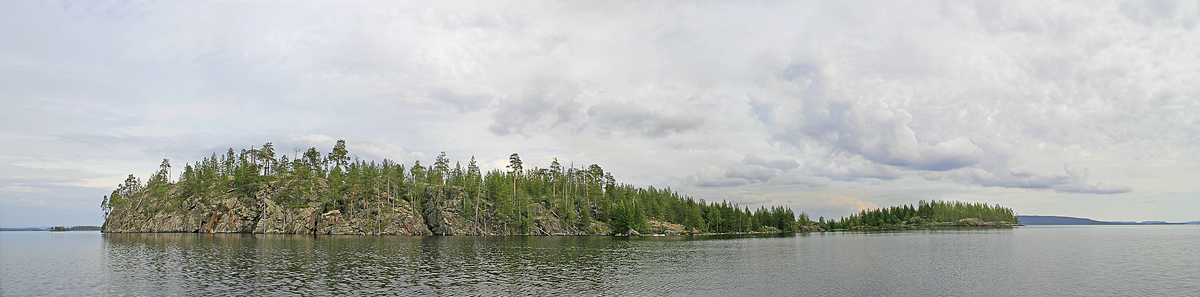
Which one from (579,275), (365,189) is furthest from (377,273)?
(365,189)

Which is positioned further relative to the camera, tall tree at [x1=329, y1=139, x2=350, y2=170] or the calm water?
tall tree at [x1=329, y1=139, x2=350, y2=170]

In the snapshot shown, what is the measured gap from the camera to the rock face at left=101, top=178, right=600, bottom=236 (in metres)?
156

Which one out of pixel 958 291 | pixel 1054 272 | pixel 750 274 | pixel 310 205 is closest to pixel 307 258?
pixel 750 274

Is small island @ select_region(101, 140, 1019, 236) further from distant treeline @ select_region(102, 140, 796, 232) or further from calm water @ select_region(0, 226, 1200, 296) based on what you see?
calm water @ select_region(0, 226, 1200, 296)

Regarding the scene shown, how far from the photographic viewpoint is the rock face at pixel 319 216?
156m

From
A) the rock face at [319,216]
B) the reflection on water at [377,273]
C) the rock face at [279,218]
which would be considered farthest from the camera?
the rock face at [319,216]

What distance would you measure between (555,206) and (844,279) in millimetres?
141460

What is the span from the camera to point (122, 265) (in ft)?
188

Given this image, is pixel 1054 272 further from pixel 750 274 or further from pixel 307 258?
pixel 307 258

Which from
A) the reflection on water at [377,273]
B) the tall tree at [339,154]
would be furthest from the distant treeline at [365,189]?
the reflection on water at [377,273]

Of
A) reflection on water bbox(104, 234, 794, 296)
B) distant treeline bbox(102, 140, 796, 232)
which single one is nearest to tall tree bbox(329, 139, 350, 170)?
distant treeline bbox(102, 140, 796, 232)

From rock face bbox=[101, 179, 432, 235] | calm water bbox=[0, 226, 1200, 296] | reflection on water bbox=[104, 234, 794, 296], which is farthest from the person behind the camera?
rock face bbox=[101, 179, 432, 235]

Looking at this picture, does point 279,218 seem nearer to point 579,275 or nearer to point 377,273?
→ point 377,273

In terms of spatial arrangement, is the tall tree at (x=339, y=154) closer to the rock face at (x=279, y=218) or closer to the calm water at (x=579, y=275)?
the rock face at (x=279, y=218)
